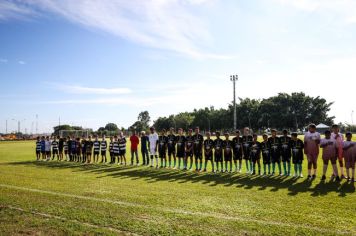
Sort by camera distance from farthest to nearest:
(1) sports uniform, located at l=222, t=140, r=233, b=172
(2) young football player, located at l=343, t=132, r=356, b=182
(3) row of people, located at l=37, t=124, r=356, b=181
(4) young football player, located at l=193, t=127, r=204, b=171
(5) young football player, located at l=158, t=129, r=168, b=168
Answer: (5) young football player, located at l=158, t=129, r=168, b=168, (4) young football player, located at l=193, t=127, r=204, b=171, (1) sports uniform, located at l=222, t=140, r=233, b=172, (3) row of people, located at l=37, t=124, r=356, b=181, (2) young football player, located at l=343, t=132, r=356, b=182

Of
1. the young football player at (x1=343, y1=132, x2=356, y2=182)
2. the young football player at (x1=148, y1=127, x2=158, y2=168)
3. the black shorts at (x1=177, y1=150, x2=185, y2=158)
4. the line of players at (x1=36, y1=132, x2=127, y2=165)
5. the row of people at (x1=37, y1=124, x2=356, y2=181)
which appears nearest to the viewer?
the young football player at (x1=343, y1=132, x2=356, y2=182)

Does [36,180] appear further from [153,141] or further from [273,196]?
[273,196]

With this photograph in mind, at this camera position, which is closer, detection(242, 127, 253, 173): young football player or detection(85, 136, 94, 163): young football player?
detection(242, 127, 253, 173): young football player

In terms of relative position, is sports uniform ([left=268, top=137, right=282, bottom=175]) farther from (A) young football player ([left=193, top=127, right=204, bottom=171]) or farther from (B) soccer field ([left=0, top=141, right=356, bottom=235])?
(A) young football player ([left=193, top=127, right=204, bottom=171])

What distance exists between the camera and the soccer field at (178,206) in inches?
266

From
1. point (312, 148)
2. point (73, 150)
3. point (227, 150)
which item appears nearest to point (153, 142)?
point (227, 150)

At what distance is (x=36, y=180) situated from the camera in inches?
522

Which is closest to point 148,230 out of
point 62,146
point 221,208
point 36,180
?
point 221,208

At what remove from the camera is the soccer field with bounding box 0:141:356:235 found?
6758 mm

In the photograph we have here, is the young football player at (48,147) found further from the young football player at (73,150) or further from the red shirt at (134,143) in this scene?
the red shirt at (134,143)

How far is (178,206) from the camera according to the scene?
339 inches

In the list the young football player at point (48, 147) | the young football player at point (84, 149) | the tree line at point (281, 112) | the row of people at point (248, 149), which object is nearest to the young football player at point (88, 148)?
the row of people at point (248, 149)

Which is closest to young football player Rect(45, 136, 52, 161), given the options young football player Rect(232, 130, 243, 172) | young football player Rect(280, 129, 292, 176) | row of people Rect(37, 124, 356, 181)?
row of people Rect(37, 124, 356, 181)

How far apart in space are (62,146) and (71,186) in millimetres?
12458
